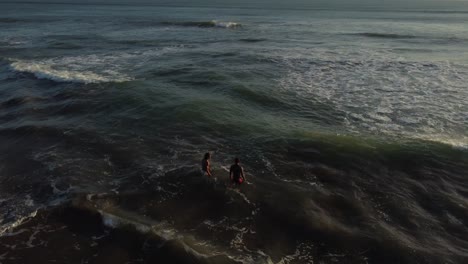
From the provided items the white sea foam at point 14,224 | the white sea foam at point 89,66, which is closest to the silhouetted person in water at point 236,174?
the white sea foam at point 14,224

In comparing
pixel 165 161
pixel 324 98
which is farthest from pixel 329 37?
pixel 165 161

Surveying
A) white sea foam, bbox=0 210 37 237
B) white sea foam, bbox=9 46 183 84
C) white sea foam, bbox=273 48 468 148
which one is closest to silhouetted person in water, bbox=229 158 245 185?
white sea foam, bbox=0 210 37 237

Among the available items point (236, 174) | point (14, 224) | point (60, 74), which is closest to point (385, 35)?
point (60, 74)

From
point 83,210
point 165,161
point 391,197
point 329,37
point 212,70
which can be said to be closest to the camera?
point 83,210

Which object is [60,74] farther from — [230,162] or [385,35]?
[385,35]

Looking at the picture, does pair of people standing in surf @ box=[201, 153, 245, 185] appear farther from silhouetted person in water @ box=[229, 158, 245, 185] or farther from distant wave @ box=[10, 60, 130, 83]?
distant wave @ box=[10, 60, 130, 83]

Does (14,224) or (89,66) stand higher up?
(14,224)

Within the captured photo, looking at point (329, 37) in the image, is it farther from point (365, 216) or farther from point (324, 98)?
point (365, 216)
